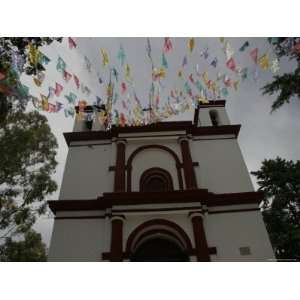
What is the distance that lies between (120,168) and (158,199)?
269 cm

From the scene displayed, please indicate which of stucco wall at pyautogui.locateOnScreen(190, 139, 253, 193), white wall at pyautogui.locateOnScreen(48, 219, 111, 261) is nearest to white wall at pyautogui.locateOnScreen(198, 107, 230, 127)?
stucco wall at pyautogui.locateOnScreen(190, 139, 253, 193)

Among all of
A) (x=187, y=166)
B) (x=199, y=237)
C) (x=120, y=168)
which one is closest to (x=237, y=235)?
(x=199, y=237)

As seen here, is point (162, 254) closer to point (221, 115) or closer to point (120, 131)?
point (120, 131)

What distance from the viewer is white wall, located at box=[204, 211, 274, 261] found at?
9586 mm

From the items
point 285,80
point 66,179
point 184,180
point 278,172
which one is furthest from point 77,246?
point 278,172

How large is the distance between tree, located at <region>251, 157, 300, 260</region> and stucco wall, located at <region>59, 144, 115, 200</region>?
973 cm

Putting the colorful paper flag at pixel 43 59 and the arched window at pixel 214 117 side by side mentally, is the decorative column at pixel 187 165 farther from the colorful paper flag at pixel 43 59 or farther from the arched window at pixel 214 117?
the colorful paper flag at pixel 43 59

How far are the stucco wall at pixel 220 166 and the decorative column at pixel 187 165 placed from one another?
37 centimetres

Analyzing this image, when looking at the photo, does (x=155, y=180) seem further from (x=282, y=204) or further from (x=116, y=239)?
(x=282, y=204)

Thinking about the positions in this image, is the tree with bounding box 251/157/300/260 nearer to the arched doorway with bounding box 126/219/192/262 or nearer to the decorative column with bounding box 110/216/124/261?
the arched doorway with bounding box 126/219/192/262

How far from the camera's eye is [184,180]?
1175 centimetres

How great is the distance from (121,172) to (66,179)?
265cm

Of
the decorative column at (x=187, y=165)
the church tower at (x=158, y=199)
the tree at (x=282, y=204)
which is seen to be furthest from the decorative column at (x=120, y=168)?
the tree at (x=282, y=204)

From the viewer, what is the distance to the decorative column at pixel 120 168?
11.4m
